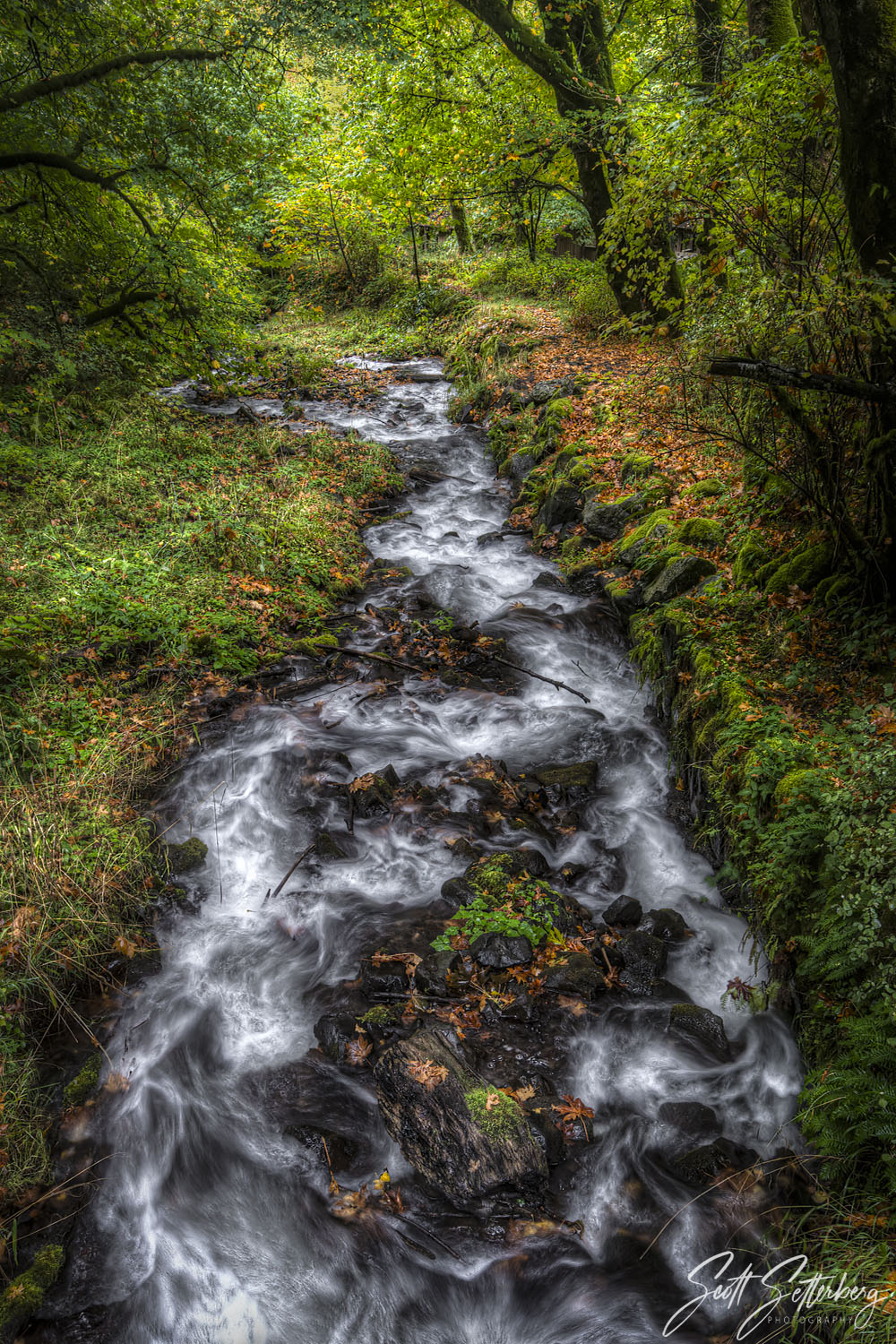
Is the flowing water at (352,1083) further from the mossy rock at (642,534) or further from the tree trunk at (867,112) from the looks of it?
the tree trunk at (867,112)

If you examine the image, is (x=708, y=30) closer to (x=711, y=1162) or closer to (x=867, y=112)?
(x=867, y=112)

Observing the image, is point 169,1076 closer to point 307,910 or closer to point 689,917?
point 307,910

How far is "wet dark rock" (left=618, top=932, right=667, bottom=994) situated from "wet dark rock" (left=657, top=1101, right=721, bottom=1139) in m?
0.65

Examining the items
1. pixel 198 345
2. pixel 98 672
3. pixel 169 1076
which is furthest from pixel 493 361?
pixel 169 1076

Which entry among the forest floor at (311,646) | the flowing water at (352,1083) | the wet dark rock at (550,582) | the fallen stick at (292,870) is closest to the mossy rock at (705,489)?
the forest floor at (311,646)

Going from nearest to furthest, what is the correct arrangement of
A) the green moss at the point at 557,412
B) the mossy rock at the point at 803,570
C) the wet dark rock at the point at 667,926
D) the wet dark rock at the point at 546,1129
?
the wet dark rock at the point at 546,1129 < the wet dark rock at the point at 667,926 < the mossy rock at the point at 803,570 < the green moss at the point at 557,412

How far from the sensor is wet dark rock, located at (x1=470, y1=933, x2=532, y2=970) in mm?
4340

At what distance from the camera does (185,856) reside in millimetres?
5152

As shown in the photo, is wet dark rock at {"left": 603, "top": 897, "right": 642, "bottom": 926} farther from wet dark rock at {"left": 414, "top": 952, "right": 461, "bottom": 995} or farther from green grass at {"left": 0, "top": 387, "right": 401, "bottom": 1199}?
green grass at {"left": 0, "top": 387, "right": 401, "bottom": 1199}

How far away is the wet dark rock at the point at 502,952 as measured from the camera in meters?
4.34

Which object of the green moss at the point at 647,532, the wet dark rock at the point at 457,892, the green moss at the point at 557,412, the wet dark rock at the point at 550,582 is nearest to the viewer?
the wet dark rock at the point at 457,892

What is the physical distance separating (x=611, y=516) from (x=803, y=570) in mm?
3370

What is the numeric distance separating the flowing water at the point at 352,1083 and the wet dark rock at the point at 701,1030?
0.22 ft

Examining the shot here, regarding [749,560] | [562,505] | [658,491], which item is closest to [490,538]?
[562,505]
